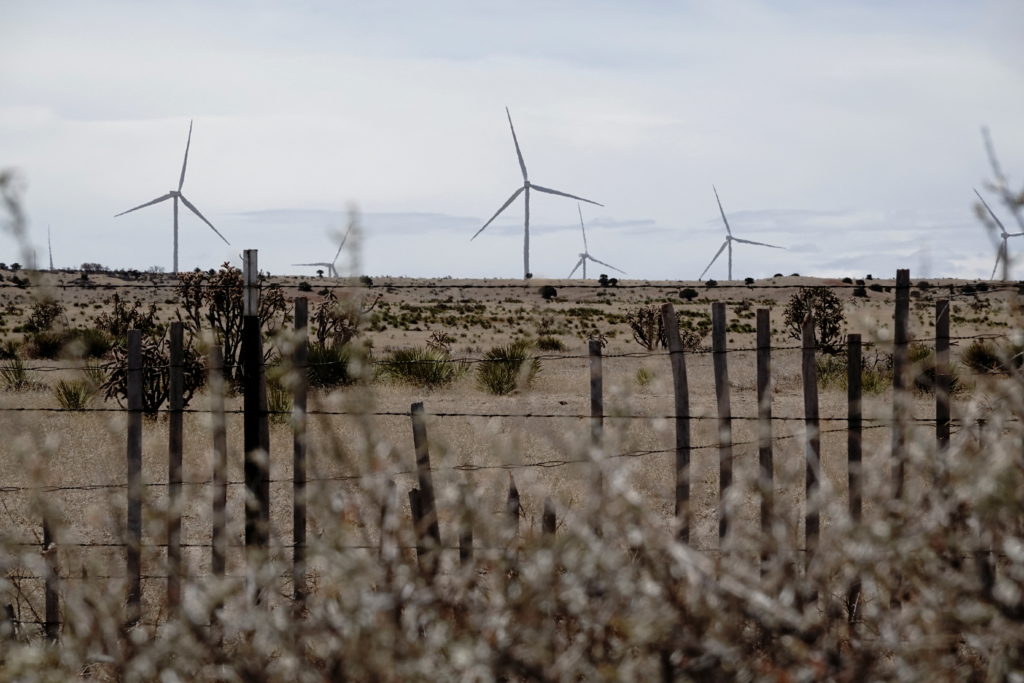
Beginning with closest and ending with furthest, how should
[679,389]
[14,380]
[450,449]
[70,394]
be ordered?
[679,389], [450,449], [70,394], [14,380]

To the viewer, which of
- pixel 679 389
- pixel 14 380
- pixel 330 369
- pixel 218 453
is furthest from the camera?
pixel 330 369

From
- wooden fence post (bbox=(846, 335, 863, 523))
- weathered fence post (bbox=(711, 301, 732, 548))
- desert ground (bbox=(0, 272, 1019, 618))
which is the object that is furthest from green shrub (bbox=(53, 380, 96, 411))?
wooden fence post (bbox=(846, 335, 863, 523))

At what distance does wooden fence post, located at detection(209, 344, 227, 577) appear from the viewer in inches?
141

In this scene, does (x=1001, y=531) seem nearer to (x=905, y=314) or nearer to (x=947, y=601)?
(x=947, y=601)

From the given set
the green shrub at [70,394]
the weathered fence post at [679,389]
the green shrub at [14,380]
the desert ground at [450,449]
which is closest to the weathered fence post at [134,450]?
the desert ground at [450,449]

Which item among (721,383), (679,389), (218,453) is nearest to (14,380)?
(679,389)

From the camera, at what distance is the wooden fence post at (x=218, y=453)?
3.58 meters

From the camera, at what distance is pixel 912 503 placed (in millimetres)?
3152

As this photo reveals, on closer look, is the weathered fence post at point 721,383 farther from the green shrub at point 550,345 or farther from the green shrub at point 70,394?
the green shrub at point 550,345

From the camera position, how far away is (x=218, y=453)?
354 centimetres

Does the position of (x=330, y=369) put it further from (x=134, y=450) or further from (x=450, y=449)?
(x=134, y=450)

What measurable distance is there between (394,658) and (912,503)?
154cm

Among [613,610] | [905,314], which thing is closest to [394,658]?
[613,610]

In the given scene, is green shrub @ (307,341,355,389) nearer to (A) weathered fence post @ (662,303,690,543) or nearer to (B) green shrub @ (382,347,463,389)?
(B) green shrub @ (382,347,463,389)
